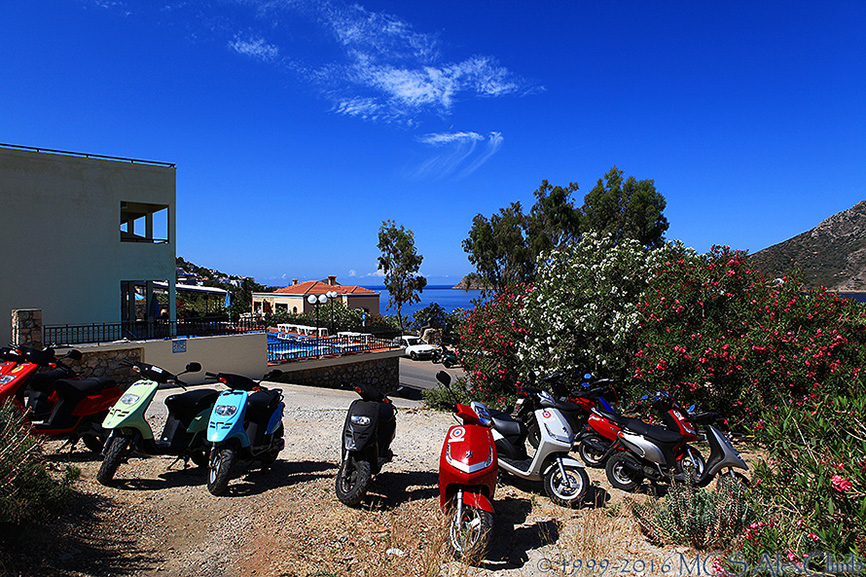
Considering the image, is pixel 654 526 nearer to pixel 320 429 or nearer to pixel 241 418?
pixel 241 418

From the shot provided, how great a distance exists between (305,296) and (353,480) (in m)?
38.6

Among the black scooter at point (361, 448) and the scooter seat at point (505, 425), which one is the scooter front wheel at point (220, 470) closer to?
the black scooter at point (361, 448)

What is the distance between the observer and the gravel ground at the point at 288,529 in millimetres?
3740

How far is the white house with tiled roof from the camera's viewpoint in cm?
4300

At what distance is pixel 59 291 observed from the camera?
49.2ft

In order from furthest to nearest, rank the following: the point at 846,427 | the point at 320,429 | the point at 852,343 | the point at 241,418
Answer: the point at 320,429 < the point at 852,343 < the point at 241,418 < the point at 846,427

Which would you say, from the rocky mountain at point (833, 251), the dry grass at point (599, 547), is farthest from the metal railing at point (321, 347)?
the rocky mountain at point (833, 251)

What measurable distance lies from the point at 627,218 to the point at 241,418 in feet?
107

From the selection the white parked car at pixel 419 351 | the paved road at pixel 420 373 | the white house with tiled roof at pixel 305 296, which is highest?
the white house with tiled roof at pixel 305 296

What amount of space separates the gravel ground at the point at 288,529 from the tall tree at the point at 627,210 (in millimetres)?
30154

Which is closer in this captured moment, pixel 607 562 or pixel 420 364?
pixel 607 562

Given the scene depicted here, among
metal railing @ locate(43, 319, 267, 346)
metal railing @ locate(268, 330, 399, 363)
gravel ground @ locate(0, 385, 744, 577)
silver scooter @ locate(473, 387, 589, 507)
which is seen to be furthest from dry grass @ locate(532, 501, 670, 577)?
metal railing @ locate(268, 330, 399, 363)

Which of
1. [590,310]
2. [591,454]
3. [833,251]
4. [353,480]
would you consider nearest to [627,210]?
[590,310]

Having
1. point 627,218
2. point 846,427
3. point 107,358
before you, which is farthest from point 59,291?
point 627,218
